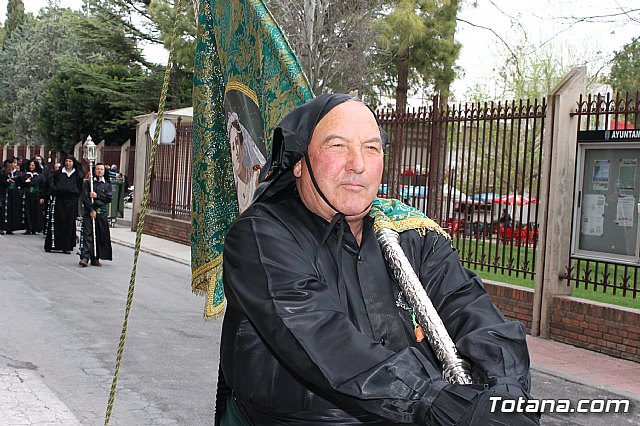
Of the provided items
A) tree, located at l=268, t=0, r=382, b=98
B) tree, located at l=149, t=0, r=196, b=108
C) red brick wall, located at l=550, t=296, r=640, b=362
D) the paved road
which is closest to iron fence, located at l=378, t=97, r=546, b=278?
red brick wall, located at l=550, t=296, r=640, b=362

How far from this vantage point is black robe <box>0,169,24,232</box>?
830 inches

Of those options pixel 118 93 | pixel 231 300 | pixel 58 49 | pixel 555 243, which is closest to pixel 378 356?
pixel 231 300

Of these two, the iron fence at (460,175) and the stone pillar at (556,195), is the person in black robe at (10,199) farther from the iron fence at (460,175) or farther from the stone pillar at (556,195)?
the stone pillar at (556,195)

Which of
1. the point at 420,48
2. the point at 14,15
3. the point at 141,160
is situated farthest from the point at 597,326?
the point at 14,15

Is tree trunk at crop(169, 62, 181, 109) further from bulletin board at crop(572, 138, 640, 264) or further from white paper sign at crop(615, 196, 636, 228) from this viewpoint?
white paper sign at crop(615, 196, 636, 228)

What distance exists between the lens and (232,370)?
2.40 meters

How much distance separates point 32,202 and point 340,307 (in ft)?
68.2

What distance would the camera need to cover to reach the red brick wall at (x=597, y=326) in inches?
357

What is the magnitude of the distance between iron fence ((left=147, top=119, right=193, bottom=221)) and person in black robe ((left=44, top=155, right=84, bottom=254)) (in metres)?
2.84

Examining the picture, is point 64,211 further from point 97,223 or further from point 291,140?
point 291,140

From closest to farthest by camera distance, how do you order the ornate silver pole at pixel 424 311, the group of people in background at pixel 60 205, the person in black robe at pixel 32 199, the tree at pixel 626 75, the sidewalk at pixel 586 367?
the ornate silver pole at pixel 424 311 → the sidewalk at pixel 586 367 → the group of people in background at pixel 60 205 → the person in black robe at pixel 32 199 → the tree at pixel 626 75

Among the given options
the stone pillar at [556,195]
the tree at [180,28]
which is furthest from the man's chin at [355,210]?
the tree at [180,28]

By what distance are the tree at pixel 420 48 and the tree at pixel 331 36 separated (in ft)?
4.92

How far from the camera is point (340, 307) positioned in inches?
87.5
